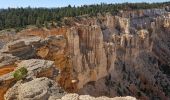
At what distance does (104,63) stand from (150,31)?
25513 mm

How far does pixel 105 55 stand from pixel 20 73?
24654mm

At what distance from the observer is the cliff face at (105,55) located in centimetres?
2536

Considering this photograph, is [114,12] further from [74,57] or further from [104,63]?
[74,57]

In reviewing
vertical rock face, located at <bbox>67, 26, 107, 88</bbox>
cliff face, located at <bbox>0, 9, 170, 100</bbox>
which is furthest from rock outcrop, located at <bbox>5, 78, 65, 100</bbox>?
vertical rock face, located at <bbox>67, 26, 107, 88</bbox>

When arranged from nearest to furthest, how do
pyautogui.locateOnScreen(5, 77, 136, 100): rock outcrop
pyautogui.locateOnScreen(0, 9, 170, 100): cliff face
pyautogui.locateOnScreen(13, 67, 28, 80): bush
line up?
pyautogui.locateOnScreen(5, 77, 136, 100): rock outcrop → pyautogui.locateOnScreen(13, 67, 28, 80): bush → pyautogui.locateOnScreen(0, 9, 170, 100): cliff face

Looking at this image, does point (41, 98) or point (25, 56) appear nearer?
point (41, 98)

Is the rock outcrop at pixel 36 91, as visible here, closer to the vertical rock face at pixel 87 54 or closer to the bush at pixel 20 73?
the bush at pixel 20 73

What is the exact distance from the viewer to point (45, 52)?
79.3 ft

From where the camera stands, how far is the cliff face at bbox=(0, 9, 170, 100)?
25.4 meters

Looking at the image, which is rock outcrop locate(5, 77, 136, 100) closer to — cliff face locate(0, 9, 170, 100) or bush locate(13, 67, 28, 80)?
bush locate(13, 67, 28, 80)

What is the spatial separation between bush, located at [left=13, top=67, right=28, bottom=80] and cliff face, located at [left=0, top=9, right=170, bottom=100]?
1.87 metres

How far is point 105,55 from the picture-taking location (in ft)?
131

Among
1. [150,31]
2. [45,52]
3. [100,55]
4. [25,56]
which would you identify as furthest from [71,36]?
[150,31]

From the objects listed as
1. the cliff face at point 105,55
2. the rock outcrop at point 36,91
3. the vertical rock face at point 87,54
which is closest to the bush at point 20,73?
the rock outcrop at point 36,91
